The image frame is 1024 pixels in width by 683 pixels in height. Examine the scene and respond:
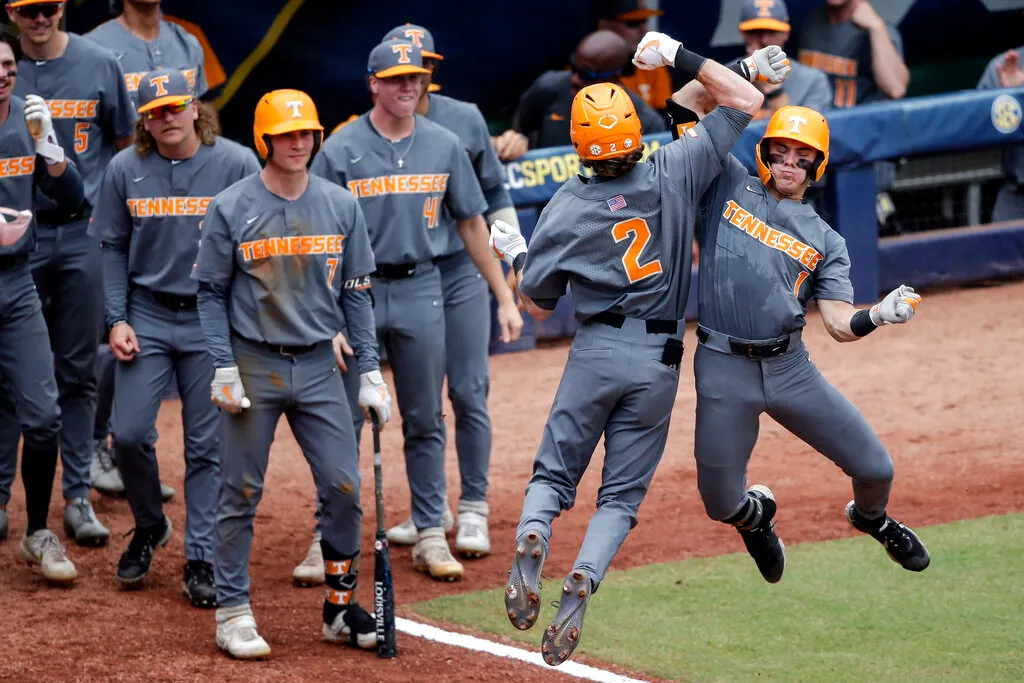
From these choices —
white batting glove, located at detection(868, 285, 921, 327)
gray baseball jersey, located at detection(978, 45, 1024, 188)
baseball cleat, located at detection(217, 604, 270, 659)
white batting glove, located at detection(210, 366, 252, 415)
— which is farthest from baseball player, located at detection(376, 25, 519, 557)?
gray baseball jersey, located at detection(978, 45, 1024, 188)

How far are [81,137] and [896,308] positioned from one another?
4.04 meters

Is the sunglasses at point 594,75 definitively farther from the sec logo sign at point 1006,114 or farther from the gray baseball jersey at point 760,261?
the gray baseball jersey at point 760,261

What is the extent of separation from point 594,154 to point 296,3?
5.91 metres

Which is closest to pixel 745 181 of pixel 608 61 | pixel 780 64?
pixel 780 64

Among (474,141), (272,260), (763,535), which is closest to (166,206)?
(272,260)

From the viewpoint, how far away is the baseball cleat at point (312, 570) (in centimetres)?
698

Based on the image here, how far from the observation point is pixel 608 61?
982 cm

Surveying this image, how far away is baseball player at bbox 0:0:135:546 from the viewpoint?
711cm

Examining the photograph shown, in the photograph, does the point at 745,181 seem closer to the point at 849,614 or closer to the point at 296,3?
the point at 849,614

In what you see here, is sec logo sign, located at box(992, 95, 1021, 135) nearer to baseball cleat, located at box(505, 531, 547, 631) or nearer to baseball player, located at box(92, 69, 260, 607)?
baseball player, located at box(92, 69, 260, 607)

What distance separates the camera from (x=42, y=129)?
21.3ft

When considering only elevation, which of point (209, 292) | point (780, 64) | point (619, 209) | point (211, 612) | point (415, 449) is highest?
point (780, 64)

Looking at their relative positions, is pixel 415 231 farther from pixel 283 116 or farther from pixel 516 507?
pixel 516 507

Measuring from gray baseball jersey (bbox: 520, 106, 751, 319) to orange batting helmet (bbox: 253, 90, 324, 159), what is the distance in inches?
41.7
